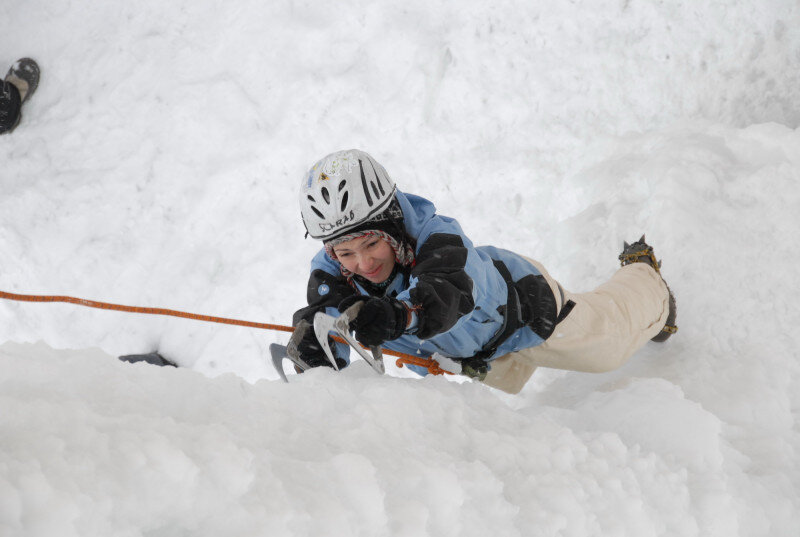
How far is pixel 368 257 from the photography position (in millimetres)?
2014

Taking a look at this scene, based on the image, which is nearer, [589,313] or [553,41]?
[589,313]

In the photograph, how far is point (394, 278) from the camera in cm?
211

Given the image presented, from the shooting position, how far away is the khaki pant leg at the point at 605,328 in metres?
2.31

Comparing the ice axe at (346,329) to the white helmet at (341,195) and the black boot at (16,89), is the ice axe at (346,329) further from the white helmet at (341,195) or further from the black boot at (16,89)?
the black boot at (16,89)

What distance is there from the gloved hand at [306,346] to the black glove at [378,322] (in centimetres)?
39

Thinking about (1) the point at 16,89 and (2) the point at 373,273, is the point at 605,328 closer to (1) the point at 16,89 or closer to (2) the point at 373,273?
(2) the point at 373,273

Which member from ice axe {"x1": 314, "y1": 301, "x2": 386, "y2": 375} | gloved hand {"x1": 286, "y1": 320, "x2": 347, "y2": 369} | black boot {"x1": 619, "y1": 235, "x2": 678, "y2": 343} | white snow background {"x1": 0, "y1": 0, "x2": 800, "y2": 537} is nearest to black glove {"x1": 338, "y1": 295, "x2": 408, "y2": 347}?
ice axe {"x1": 314, "y1": 301, "x2": 386, "y2": 375}

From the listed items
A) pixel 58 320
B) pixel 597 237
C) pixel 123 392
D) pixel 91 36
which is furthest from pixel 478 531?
pixel 91 36

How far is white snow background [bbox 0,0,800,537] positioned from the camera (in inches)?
39.6

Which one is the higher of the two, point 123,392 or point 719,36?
point 719,36

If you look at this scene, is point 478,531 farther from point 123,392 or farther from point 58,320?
point 58,320

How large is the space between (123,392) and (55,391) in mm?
133

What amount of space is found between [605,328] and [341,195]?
1.19 metres

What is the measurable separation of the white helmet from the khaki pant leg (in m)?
0.80
